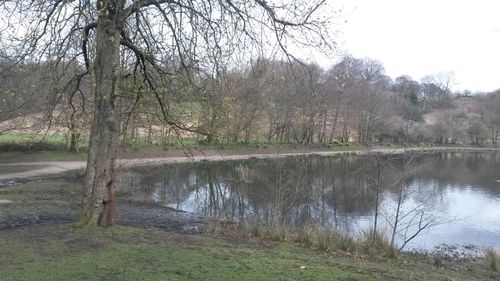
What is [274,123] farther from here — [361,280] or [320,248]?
[361,280]

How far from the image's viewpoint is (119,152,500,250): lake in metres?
16.7

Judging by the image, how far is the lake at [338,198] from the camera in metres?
16.7

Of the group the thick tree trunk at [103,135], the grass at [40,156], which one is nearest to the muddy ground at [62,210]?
the thick tree trunk at [103,135]

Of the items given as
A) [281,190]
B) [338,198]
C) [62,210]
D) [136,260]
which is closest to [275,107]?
[338,198]

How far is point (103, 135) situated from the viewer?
8.64 meters

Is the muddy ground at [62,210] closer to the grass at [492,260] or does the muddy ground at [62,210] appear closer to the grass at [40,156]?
the grass at [492,260]

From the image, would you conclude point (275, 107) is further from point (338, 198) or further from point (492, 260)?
point (492, 260)

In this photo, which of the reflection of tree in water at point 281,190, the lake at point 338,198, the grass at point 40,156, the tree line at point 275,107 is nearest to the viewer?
the tree line at point 275,107

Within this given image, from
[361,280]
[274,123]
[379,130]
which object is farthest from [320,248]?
[379,130]

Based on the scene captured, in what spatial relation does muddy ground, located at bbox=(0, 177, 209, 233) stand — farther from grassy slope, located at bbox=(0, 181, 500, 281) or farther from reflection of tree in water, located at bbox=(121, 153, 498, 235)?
grassy slope, located at bbox=(0, 181, 500, 281)

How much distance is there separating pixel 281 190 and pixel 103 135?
7.97m

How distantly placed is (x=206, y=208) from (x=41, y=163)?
1610 centimetres

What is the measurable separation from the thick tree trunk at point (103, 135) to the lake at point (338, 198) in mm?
5749

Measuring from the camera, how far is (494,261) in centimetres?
1282
